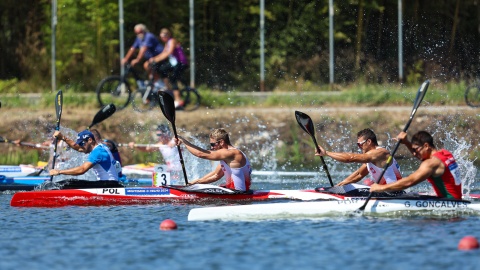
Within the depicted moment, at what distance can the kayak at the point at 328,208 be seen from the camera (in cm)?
1534

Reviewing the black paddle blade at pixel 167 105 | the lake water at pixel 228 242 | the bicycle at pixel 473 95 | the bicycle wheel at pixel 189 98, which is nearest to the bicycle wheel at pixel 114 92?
the bicycle wheel at pixel 189 98

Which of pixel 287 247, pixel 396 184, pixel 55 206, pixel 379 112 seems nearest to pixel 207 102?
pixel 379 112

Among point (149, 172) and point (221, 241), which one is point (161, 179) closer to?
point (221, 241)

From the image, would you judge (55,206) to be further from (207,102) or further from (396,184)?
(207,102)

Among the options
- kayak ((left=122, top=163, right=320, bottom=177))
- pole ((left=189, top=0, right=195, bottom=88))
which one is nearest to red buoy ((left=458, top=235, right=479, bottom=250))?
kayak ((left=122, top=163, right=320, bottom=177))

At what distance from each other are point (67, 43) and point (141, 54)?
5.03 m

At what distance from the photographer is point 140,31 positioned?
2828cm

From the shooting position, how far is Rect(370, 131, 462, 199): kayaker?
14.9 metres

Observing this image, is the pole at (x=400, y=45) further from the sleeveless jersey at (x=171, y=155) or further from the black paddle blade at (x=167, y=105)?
the black paddle blade at (x=167, y=105)

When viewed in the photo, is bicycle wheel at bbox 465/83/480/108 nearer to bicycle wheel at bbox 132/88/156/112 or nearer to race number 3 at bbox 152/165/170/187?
bicycle wheel at bbox 132/88/156/112

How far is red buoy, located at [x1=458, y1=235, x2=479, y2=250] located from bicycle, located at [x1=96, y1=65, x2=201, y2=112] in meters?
15.4

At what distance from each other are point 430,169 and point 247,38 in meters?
17.8

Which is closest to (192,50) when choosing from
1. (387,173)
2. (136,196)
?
(136,196)

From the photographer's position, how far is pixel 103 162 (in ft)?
57.7
